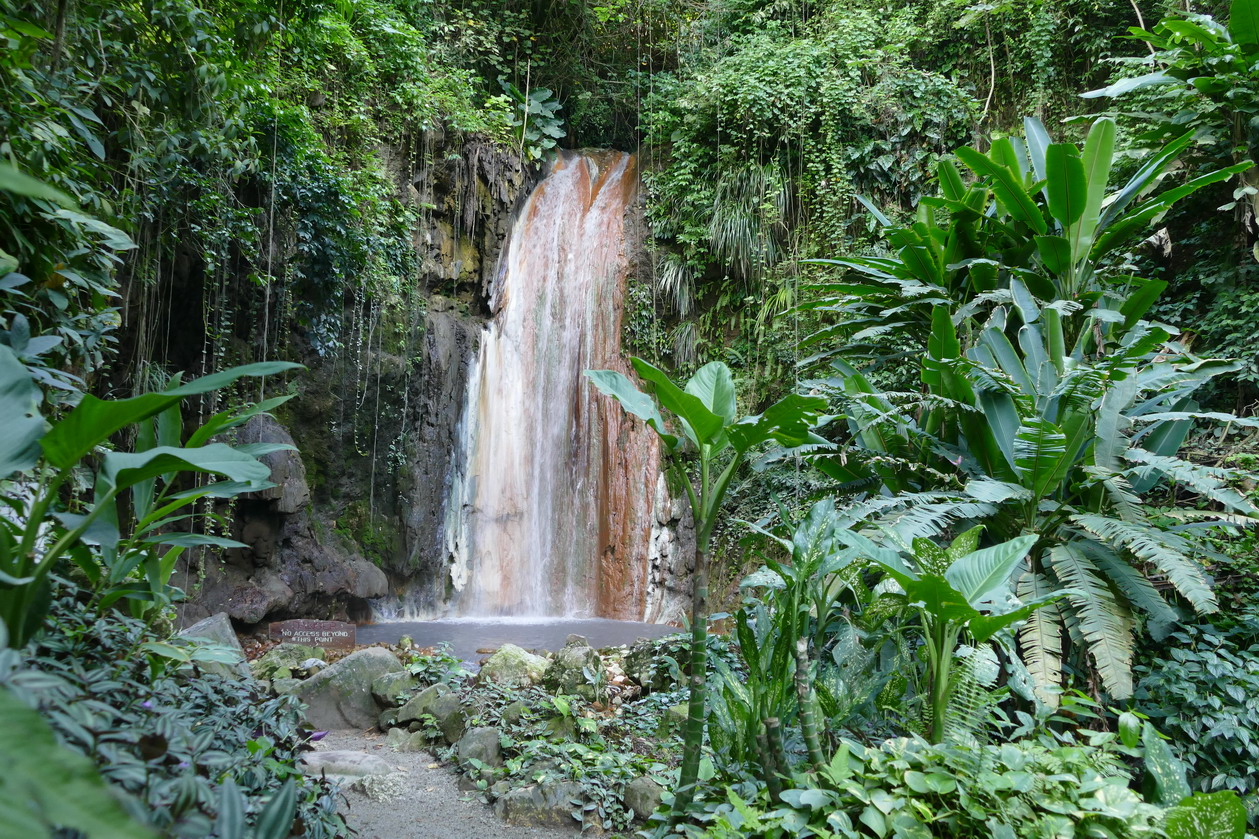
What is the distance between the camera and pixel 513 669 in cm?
493

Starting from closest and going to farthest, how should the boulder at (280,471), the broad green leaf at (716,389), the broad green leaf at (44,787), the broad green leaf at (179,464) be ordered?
the broad green leaf at (44,787) → the broad green leaf at (179,464) → the broad green leaf at (716,389) → the boulder at (280,471)

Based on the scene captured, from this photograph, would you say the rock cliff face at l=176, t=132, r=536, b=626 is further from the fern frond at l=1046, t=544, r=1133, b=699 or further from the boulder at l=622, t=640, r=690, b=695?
the fern frond at l=1046, t=544, r=1133, b=699

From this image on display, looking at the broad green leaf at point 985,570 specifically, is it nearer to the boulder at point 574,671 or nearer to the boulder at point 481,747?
the boulder at point 481,747

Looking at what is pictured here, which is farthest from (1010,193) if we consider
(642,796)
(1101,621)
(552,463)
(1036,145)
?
(552,463)

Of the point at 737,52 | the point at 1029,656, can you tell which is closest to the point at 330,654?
the point at 1029,656

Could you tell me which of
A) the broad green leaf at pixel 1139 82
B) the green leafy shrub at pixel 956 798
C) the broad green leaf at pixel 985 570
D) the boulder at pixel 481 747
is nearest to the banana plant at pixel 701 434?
the green leafy shrub at pixel 956 798

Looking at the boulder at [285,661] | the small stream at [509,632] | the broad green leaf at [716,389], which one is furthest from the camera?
the small stream at [509,632]

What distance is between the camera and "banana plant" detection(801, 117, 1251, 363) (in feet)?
14.9

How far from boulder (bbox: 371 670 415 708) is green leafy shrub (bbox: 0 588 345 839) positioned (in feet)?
5.40

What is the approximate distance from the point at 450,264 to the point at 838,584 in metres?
8.10

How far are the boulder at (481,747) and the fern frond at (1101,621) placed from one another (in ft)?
9.15

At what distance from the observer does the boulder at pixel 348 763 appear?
139 inches

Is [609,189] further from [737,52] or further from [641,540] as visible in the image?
[641,540]

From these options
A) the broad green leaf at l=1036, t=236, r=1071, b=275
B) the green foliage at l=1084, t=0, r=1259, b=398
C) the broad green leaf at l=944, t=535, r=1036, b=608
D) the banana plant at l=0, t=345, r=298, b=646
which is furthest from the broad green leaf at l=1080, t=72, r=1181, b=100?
the banana plant at l=0, t=345, r=298, b=646
